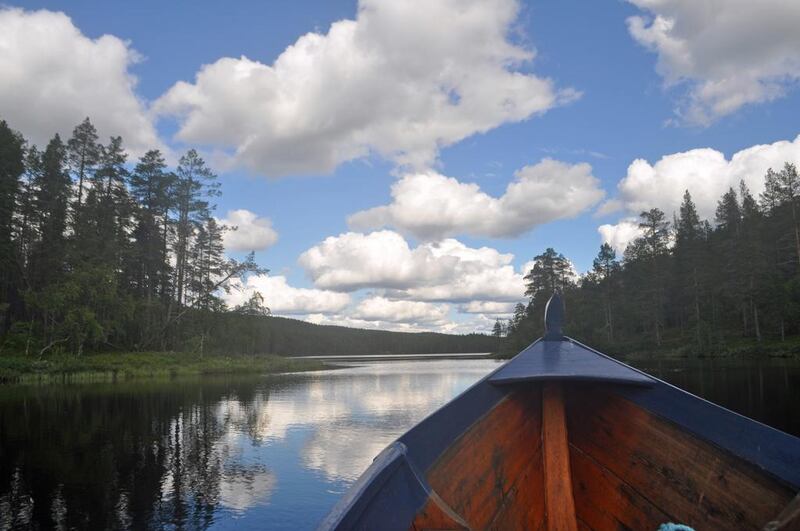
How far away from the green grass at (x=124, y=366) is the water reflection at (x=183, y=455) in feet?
26.4

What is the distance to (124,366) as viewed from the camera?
47062 mm

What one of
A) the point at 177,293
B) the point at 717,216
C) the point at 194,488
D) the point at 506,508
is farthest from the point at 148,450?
the point at 717,216

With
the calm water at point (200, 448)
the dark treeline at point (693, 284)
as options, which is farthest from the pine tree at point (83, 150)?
the dark treeline at point (693, 284)

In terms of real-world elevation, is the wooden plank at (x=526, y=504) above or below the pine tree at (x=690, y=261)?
below

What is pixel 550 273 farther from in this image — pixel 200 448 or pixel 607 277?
pixel 200 448

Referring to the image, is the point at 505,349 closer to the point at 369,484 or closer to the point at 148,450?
the point at 148,450

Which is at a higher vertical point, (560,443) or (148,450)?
(560,443)

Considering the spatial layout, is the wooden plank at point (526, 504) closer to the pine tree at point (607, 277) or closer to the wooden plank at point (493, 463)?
the wooden plank at point (493, 463)

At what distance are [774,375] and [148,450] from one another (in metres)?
37.4

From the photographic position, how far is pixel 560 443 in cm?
519

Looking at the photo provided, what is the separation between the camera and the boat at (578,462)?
10.8ft

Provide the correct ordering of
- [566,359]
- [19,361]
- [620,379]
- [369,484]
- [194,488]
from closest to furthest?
[369,484]
[620,379]
[566,359]
[194,488]
[19,361]

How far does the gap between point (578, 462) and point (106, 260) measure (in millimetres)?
59597

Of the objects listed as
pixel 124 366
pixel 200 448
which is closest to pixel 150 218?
pixel 124 366
